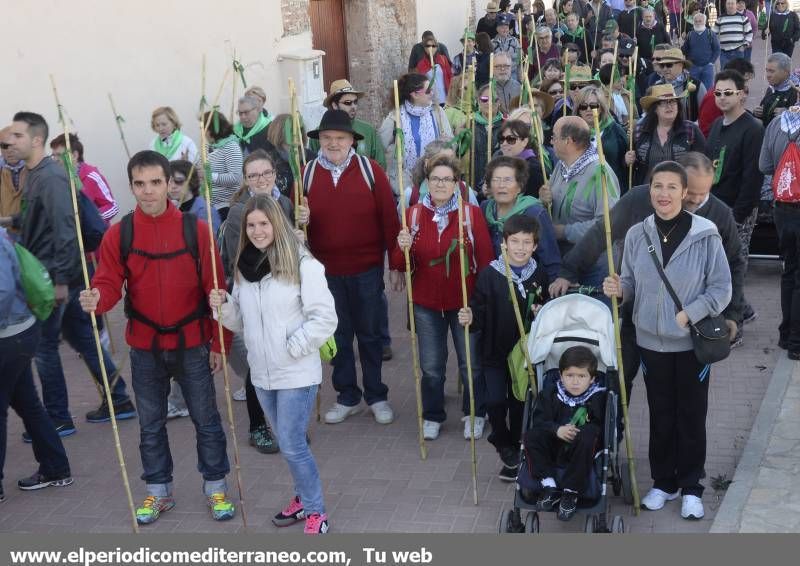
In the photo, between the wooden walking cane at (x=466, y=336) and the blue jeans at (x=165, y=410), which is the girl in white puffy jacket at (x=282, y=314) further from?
the wooden walking cane at (x=466, y=336)

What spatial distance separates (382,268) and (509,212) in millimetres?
1065

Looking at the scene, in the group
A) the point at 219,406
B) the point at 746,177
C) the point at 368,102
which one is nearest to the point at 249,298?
the point at 219,406

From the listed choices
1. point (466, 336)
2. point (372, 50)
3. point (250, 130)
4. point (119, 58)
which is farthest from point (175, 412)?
point (372, 50)

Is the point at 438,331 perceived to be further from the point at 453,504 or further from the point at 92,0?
the point at 92,0

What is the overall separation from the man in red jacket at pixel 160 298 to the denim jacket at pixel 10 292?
53cm

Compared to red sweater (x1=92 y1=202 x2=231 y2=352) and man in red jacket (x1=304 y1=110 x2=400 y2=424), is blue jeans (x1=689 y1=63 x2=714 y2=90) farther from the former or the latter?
red sweater (x1=92 y1=202 x2=231 y2=352)

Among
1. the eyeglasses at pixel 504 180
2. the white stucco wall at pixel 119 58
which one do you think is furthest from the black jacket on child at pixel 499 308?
the white stucco wall at pixel 119 58

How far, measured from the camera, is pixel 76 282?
23.0 feet

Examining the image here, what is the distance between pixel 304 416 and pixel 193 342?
725mm

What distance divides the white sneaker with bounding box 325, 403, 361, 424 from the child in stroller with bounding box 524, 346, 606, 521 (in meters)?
2.02

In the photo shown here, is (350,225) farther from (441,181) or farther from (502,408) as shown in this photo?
(502,408)

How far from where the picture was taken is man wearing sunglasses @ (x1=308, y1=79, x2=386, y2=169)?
888 centimetres

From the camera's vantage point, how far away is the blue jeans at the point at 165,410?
19.1 feet

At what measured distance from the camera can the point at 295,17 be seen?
568 inches
